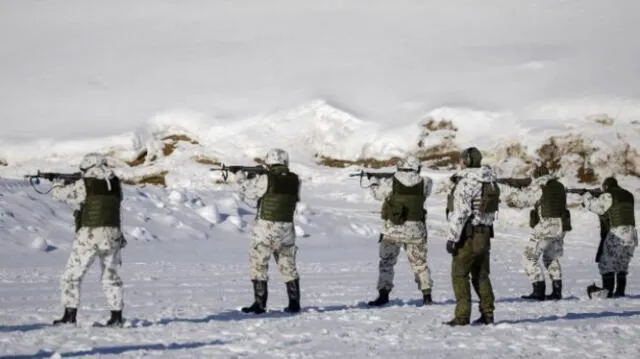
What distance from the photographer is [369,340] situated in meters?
7.29

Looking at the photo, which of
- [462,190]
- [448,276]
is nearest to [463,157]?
[462,190]

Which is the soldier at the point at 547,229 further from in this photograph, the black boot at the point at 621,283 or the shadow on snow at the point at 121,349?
the shadow on snow at the point at 121,349

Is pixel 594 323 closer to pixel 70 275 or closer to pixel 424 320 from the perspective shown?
pixel 424 320

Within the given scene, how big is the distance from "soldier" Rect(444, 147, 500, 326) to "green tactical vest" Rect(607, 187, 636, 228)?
15.9ft

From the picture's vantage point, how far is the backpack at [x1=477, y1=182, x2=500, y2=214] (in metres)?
8.28

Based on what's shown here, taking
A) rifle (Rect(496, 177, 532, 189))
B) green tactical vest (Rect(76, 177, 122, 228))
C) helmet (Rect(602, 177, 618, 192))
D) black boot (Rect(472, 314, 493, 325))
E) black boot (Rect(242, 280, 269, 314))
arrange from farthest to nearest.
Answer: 1. helmet (Rect(602, 177, 618, 192))
2. rifle (Rect(496, 177, 532, 189))
3. black boot (Rect(242, 280, 269, 314))
4. black boot (Rect(472, 314, 493, 325))
5. green tactical vest (Rect(76, 177, 122, 228))

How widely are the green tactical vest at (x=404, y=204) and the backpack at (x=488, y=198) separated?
86.4 inches

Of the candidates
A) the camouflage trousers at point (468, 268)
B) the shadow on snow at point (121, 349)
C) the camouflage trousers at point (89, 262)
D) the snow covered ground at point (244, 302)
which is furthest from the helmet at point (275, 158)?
the shadow on snow at point (121, 349)

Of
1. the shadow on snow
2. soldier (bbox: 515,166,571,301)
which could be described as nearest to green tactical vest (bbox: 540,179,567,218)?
soldier (bbox: 515,166,571,301)

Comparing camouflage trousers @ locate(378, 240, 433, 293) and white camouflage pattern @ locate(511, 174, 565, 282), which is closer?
camouflage trousers @ locate(378, 240, 433, 293)

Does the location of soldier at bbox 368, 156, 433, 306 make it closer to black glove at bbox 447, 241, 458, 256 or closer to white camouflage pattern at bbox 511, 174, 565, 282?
white camouflage pattern at bbox 511, 174, 565, 282

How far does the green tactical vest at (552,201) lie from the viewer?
1179 centimetres

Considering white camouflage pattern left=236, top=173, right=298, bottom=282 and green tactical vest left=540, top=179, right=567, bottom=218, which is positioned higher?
green tactical vest left=540, top=179, right=567, bottom=218

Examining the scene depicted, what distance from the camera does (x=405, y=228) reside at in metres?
10.5
